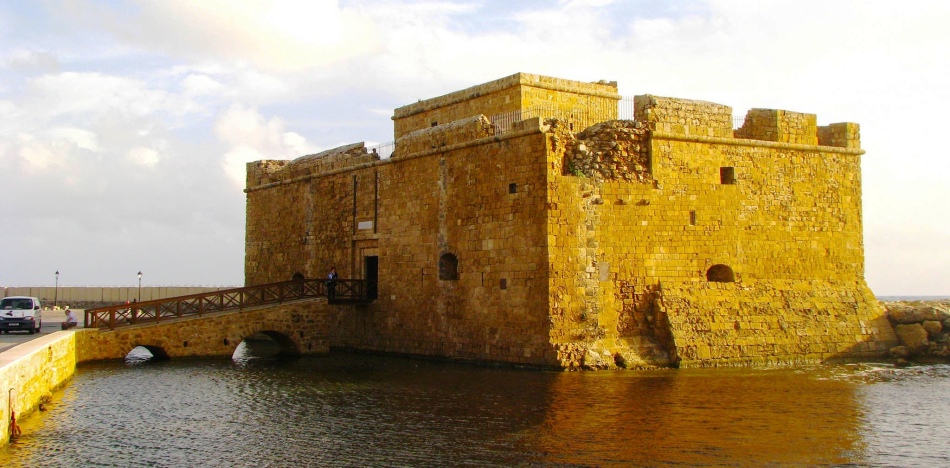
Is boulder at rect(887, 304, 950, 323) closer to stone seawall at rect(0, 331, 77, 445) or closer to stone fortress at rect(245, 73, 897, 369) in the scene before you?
stone fortress at rect(245, 73, 897, 369)

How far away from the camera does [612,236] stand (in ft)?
59.1

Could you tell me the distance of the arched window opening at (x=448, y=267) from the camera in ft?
65.5

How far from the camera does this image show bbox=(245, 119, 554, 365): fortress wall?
17.7m

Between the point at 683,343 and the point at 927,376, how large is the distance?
484 cm

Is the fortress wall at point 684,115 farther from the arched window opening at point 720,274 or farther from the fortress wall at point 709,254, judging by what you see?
the arched window opening at point 720,274

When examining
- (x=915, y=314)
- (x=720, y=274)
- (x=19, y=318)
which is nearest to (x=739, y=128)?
(x=720, y=274)

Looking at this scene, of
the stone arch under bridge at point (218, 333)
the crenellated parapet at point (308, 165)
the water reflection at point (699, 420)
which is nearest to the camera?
the water reflection at point (699, 420)

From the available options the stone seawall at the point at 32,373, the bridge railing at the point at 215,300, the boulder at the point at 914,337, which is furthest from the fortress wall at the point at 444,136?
the boulder at the point at 914,337

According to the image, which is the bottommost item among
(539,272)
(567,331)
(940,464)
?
(940,464)

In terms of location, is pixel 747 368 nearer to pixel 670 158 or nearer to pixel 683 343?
pixel 683 343

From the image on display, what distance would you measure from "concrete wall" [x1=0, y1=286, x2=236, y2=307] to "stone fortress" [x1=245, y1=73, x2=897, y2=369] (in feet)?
73.5

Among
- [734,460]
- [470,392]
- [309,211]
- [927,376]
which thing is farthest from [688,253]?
[309,211]

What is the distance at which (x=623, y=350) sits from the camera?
57.7ft

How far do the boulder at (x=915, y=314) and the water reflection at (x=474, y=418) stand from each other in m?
3.22
